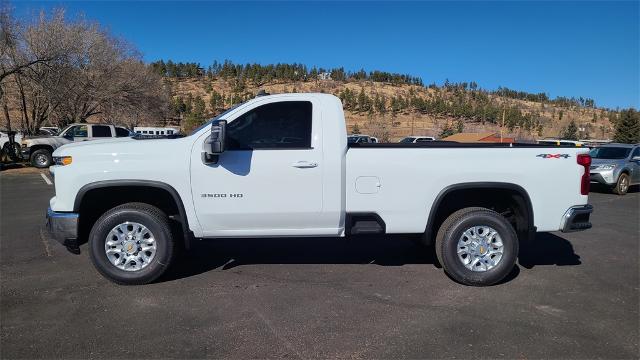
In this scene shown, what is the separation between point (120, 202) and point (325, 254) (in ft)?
8.58

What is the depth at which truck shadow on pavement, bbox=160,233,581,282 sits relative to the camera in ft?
18.8

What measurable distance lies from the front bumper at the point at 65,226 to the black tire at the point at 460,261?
388cm

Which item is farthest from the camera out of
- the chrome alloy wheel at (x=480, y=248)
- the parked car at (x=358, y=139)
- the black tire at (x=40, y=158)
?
the black tire at (x=40, y=158)

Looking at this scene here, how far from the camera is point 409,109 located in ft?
181

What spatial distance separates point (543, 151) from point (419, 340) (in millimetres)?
2550

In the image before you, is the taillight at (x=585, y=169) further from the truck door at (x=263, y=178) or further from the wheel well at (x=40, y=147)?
the wheel well at (x=40, y=147)

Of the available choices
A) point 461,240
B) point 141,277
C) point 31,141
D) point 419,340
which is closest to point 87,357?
point 141,277

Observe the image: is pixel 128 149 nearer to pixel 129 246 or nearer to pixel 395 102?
pixel 129 246

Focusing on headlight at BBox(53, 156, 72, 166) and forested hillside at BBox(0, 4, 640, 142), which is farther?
forested hillside at BBox(0, 4, 640, 142)

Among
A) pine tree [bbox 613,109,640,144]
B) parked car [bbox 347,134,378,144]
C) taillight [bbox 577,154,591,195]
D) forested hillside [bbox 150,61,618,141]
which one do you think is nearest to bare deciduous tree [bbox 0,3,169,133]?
forested hillside [bbox 150,61,618,141]

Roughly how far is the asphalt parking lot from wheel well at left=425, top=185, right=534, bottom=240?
0.63 meters

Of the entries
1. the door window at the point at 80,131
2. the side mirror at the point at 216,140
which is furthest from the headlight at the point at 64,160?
the door window at the point at 80,131

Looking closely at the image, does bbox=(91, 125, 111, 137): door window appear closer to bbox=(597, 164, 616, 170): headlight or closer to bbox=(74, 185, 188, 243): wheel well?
bbox=(74, 185, 188, 243): wheel well

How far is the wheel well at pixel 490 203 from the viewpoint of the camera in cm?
493
